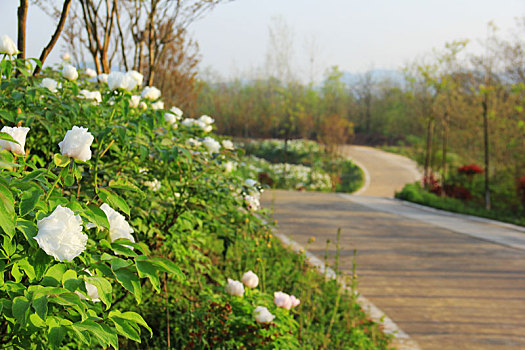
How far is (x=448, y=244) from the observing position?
675 centimetres

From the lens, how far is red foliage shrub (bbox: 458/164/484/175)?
11586 mm

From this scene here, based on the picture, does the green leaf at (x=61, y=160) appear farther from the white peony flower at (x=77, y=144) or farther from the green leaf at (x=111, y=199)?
the green leaf at (x=111, y=199)

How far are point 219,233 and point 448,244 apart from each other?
4842mm

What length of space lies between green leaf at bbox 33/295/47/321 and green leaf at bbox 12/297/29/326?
28 mm

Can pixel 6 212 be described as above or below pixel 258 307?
above

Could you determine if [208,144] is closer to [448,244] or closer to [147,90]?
[147,90]

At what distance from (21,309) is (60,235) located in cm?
18

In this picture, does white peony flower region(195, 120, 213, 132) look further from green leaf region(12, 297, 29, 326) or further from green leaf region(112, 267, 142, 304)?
green leaf region(12, 297, 29, 326)

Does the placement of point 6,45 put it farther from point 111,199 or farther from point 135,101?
point 111,199

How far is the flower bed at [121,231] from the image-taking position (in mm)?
1138

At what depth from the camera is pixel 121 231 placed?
141 cm

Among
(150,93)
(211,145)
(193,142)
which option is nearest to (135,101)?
(150,93)

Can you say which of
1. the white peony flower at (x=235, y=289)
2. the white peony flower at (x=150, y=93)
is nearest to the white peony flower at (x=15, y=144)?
the white peony flower at (x=235, y=289)

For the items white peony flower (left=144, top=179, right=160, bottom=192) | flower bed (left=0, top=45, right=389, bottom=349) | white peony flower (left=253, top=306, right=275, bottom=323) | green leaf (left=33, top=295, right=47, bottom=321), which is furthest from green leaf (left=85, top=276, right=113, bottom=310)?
white peony flower (left=144, top=179, right=160, bottom=192)
